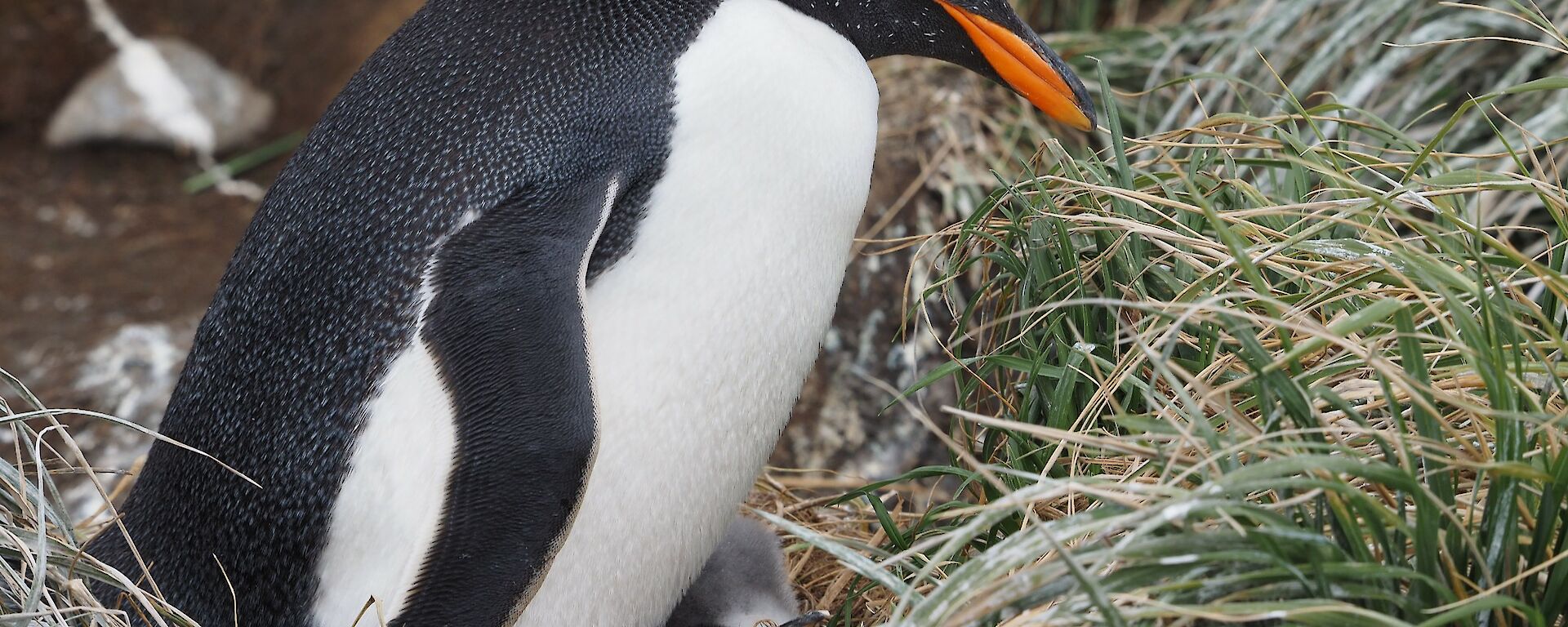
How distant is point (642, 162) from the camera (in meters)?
1.34

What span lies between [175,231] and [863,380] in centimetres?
222

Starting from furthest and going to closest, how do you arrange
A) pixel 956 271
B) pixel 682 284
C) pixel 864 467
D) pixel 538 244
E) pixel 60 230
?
pixel 60 230 < pixel 864 467 < pixel 956 271 < pixel 682 284 < pixel 538 244

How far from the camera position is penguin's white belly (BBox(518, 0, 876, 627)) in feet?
4.47

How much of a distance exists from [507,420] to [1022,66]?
76 centimetres

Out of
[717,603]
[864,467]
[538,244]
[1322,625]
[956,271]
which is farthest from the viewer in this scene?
[864,467]

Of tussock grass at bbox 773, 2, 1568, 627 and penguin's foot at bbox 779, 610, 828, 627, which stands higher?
tussock grass at bbox 773, 2, 1568, 627

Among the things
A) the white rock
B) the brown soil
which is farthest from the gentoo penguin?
the white rock

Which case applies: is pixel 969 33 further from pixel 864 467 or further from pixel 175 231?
pixel 175 231

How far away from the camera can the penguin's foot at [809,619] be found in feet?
4.85

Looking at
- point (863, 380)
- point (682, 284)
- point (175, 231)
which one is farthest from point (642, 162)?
point (175, 231)

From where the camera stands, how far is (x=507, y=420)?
3.93 feet

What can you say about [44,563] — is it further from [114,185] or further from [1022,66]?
[114,185]

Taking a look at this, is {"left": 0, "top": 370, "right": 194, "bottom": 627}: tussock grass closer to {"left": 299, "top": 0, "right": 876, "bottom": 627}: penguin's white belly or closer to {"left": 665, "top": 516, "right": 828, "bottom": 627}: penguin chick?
{"left": 299, "top": 0, "right": 876, "bottom": 627}: penguin's white belly

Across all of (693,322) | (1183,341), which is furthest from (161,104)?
(1183,341)
